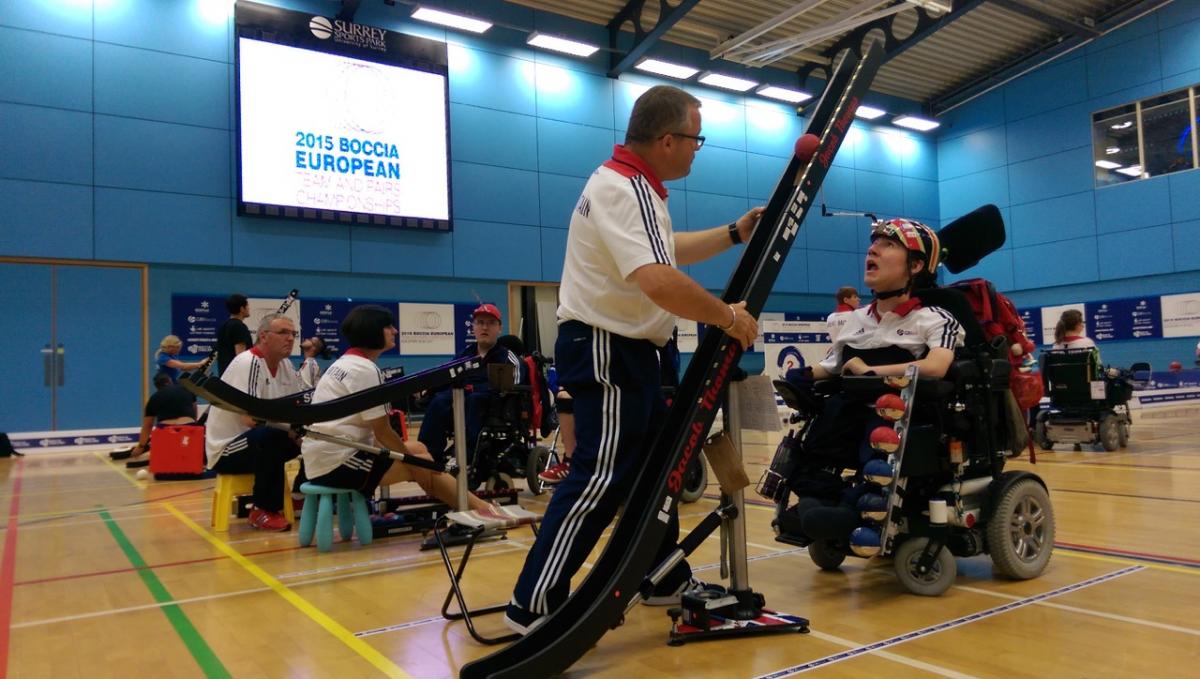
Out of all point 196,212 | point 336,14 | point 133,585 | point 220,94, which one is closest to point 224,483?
point 133,585

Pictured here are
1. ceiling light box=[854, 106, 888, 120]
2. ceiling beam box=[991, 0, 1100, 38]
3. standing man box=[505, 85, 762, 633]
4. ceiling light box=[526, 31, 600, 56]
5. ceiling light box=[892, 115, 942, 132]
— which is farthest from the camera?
ceiling light box=[892, 115, 942, 132]

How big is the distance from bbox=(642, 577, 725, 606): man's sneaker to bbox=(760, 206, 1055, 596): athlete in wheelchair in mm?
412

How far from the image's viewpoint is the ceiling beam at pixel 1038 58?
47.3 ft

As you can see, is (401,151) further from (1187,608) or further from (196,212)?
(1187,608)

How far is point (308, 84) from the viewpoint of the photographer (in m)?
11.0

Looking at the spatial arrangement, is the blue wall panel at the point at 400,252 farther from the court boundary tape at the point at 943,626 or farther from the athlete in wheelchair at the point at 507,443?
the court boundary tape at the point at 943,626

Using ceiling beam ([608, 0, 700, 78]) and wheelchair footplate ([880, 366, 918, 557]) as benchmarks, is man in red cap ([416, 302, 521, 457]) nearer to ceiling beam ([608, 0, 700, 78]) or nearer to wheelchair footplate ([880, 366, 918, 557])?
wheelchair footplate ([880, 366, 918, 557])

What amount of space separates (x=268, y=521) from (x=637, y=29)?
11.0m

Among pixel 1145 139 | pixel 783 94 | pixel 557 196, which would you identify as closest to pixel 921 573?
pixel 557 196

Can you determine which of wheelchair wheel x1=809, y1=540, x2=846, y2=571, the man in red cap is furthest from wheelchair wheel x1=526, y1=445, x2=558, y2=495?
wheelchair wheel x1=809, y1=540, x2=846, y2=571

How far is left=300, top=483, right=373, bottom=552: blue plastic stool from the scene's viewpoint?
3863mm

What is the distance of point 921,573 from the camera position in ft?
8.66

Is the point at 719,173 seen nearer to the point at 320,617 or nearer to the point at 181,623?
the point at 320,617

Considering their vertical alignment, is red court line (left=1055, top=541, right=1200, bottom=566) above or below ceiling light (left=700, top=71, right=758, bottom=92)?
below
